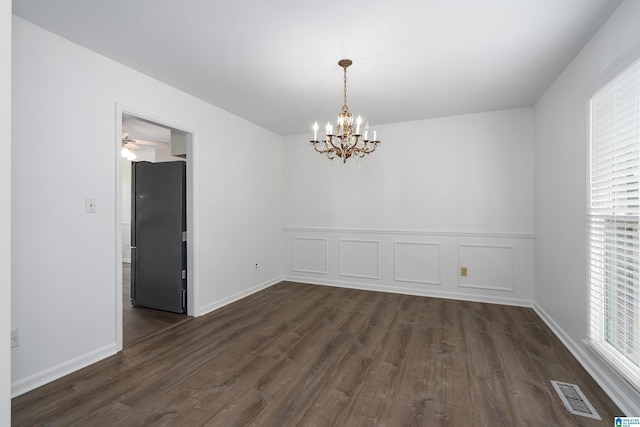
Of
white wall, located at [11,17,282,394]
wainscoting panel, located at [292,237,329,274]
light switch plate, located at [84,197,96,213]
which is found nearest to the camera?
white wall, located at [11,17,282,394]

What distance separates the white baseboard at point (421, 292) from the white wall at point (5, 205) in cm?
408

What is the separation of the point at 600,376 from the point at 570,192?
151cm

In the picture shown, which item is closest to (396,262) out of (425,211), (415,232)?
(415,232)

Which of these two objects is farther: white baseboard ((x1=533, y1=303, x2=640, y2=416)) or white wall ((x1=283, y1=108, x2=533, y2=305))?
white wall ((x1=283, y1=108, x2=533, y2=305))

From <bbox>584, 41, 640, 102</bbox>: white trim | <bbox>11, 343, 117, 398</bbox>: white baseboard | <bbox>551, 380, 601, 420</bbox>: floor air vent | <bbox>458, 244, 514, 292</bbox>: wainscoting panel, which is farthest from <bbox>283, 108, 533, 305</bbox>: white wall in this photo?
<bbox>11, 343, 117, 398</bbox>: white baseboard

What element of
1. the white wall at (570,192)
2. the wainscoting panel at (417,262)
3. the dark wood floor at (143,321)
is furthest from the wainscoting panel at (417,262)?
the dark wood floor at (143,321)

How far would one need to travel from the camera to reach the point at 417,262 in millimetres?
4508

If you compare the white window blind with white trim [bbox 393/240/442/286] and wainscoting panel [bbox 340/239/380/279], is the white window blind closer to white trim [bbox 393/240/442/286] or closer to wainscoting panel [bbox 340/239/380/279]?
white trim [bbox 393/240/442/286]

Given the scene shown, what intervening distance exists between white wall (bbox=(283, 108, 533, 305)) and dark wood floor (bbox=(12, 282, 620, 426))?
92 centimetres

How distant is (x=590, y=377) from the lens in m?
2.25

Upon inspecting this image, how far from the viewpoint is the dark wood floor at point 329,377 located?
6.10 feet

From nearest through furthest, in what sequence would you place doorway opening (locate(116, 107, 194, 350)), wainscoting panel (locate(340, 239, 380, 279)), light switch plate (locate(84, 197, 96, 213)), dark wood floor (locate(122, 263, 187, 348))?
1. light switch plate (locate(84, 197, 96, 213))
2. doorway opening (locate(116, 107, 194, 350))
3. dark wood floor (locate(122, 263, 187, 348))
4. wainscoting panel (locate(340, 239, 380, 279))

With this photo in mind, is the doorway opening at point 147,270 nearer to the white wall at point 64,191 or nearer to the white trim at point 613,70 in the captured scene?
the white wall at point 64,191

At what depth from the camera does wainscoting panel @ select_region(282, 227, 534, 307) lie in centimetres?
403
